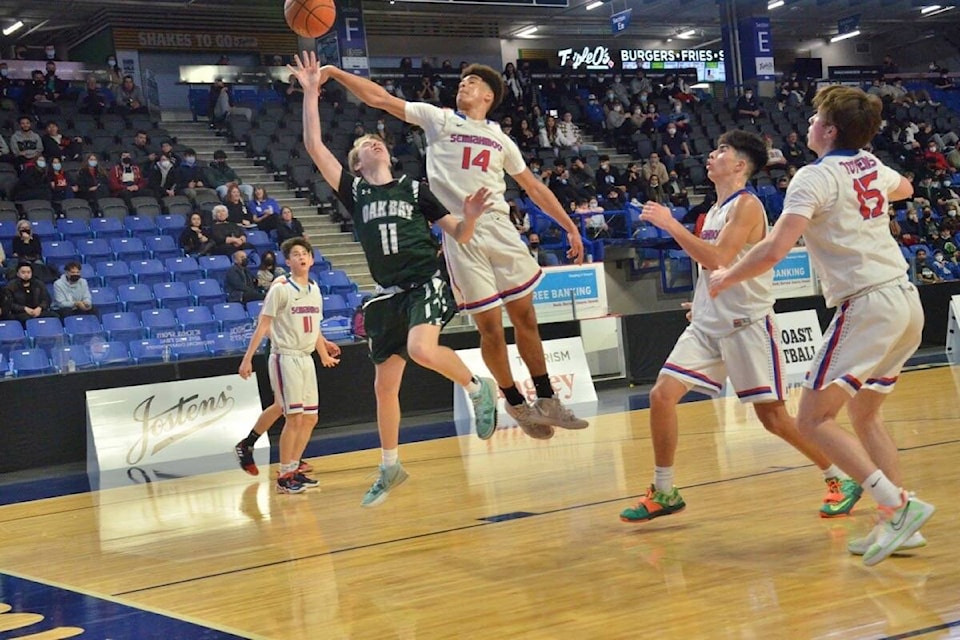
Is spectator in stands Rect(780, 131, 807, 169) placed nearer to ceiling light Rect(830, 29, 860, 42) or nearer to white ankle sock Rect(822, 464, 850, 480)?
ceiling light Rect(830, 29, 860, 42)

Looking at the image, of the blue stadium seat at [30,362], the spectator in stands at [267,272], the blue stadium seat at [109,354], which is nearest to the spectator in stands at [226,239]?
the spectator in stands at [267,272]

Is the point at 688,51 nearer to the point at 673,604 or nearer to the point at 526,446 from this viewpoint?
the point at 526,446

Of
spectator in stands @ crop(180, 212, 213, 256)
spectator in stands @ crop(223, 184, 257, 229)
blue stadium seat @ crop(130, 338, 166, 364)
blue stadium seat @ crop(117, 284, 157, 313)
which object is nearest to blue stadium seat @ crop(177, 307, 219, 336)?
blue stadium seat @ crop(130, 338, 166, 364)

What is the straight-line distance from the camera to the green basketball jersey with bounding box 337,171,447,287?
6.12 metres

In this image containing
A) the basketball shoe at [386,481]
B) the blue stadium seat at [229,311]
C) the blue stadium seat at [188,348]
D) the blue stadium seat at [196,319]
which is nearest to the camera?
the basketball shoe at [386,481]

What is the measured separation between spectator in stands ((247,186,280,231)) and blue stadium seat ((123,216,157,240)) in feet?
4.68

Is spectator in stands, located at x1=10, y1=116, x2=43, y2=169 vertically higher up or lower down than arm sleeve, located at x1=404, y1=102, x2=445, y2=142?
higher up

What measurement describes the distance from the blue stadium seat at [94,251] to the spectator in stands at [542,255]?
5652 mm

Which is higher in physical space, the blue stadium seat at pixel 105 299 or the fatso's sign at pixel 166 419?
the blue stadium seat at pixel 105 299

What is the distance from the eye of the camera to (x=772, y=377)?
5.43m

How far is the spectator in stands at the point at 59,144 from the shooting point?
16.7 meters

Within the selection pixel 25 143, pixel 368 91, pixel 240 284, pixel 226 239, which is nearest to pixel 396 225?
pixel 368 91

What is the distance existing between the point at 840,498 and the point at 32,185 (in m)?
13.4

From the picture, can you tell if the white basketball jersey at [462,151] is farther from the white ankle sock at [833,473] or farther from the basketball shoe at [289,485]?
the basketball shoe at [289,485]
